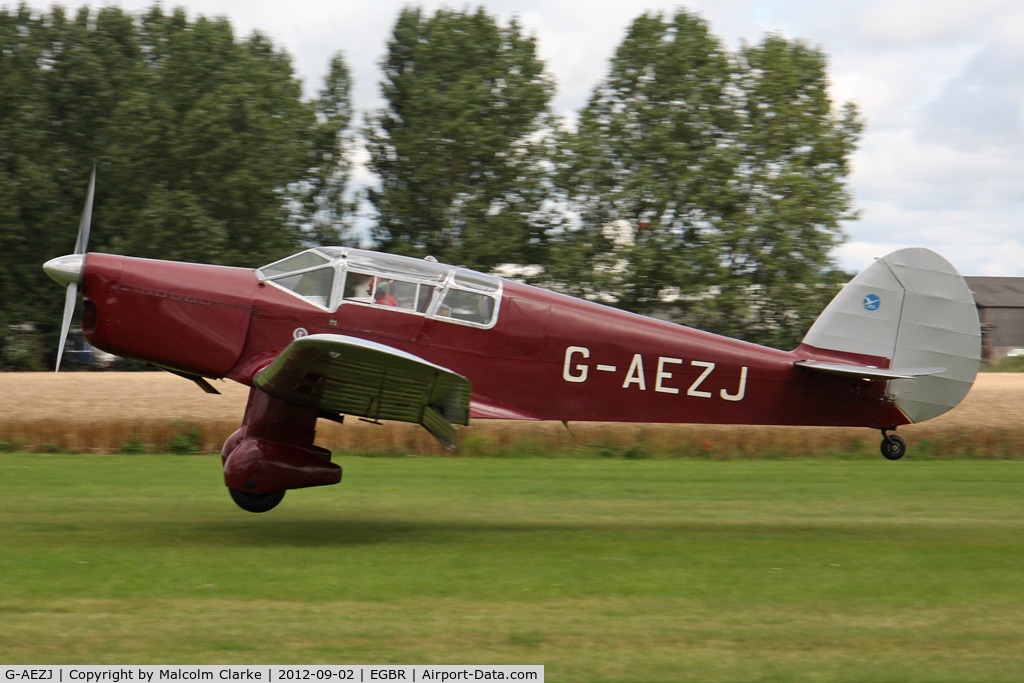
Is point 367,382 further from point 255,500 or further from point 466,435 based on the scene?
point 466,435

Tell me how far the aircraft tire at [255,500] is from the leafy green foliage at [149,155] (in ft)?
75.5

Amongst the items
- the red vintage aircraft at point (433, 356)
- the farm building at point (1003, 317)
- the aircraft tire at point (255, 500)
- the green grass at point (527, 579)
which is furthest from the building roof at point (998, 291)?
the aircraft tire at point (255, 500)

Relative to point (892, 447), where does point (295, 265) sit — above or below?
above

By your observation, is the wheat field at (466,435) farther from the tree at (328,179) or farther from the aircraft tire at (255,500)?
the tree at (328,179)

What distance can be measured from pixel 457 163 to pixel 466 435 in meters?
16.8

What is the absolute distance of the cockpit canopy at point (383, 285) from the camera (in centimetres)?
800

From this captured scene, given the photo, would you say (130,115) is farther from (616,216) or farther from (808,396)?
(808,396)

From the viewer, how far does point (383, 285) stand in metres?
8.02

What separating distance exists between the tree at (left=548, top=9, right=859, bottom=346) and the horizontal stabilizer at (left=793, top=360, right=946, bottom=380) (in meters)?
18.2

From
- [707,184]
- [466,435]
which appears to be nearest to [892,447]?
[466,435]

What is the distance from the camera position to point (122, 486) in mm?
10570

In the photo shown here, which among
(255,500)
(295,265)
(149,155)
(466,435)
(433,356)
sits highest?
(149,155)

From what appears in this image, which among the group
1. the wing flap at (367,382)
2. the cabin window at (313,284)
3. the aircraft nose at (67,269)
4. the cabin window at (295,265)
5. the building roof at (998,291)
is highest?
the building roof at (998,291)

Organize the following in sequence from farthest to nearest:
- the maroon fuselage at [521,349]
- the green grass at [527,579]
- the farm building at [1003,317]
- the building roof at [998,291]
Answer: the building roof at [998,291] → the farm building at [1003,317] → the maroon fuselage at [521,349] → the green grass at [527,579]
